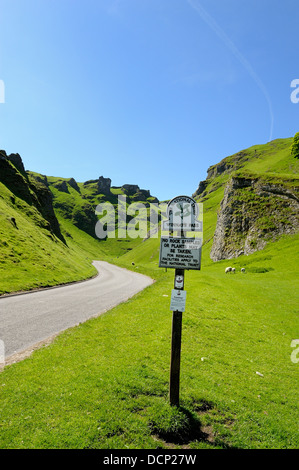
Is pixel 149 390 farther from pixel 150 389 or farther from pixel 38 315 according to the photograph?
pixel 38 315

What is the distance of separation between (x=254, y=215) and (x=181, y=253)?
68.2 m

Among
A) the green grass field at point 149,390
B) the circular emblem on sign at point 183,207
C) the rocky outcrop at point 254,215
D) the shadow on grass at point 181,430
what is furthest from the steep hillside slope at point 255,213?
the shadow on grass at point 181,430

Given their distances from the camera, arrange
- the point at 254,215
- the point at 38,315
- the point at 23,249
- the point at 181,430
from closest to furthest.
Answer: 1. the point at 181,430
2. the point at 38,315
3. the point at 23,249
4. the point at 254,215

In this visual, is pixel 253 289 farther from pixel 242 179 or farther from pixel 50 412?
pixel 242 179

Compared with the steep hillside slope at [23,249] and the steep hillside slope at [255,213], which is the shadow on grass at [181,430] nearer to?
the steep hillside slope at [23,249]

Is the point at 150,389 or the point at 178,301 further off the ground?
the point at 178,301


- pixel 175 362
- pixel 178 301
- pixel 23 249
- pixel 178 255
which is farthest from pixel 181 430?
pixel 23 249

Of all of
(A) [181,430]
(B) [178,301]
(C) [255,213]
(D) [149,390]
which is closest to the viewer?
(A) [181,430]

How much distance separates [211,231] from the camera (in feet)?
359

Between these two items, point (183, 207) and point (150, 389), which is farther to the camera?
point (150, 389)

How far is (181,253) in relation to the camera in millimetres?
7945

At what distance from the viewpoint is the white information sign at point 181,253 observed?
7833 millimetres

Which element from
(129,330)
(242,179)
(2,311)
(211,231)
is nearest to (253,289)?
(129,330)
